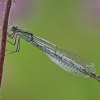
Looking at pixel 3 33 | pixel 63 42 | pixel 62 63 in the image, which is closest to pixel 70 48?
pixel 63 42

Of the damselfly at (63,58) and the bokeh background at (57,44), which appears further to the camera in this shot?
the bokeh background at (57,44)

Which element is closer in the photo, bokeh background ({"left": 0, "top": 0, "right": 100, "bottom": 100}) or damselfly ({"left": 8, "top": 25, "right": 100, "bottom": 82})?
damselfly ({"left": 8, "top": 25, "right": 100, "bottom": 82})

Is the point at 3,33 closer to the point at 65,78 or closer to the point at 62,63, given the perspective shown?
the point at 62,63

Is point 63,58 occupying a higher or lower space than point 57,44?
higher

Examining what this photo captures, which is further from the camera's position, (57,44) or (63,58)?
(57,44)
